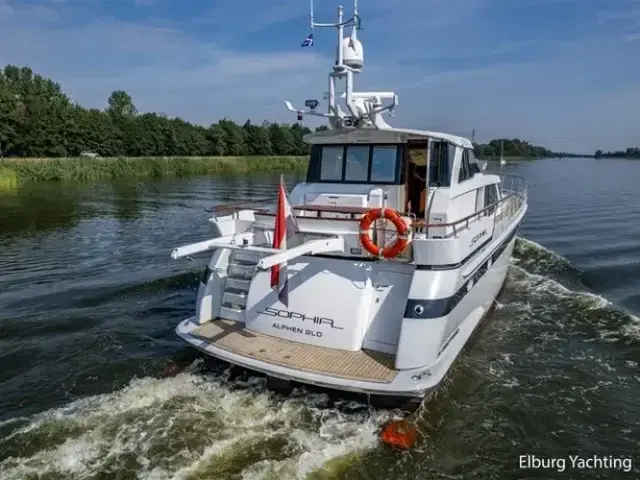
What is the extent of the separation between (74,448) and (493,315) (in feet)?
26.3

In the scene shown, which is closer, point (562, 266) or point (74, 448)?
point (74, 448)

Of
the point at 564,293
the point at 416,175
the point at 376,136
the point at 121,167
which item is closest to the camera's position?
the point at 376,136

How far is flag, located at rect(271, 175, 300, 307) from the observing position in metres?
6.49

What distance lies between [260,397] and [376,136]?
4.46 metres

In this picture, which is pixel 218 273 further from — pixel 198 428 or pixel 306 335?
pixel 198 428

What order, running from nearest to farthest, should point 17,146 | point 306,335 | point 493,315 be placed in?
1. point 306,335
2. point 493,315
3. point 17,146

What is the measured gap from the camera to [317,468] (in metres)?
5.21

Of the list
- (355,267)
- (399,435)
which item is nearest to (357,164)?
(355,267)

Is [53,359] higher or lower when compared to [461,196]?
lower

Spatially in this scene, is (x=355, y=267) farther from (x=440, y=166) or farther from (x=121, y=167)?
(x=121, y=167)

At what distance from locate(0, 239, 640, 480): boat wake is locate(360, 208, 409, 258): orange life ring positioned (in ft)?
6.71

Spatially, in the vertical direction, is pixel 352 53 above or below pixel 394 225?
above

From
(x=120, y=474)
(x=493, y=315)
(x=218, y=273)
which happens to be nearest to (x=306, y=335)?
(x=218, y=273)

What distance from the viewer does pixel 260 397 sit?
6531 mm
